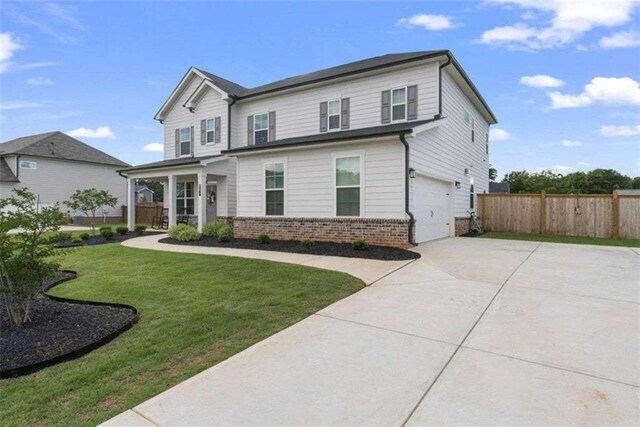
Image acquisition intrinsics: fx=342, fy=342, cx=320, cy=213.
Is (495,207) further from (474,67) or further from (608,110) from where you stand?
(608,110)

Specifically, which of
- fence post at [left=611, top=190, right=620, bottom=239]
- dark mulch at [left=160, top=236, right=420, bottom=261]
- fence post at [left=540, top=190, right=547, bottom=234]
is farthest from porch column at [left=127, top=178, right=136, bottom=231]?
fence post at [left=611, top=190, right=620, bottom=239]

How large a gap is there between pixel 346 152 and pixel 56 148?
29633mm

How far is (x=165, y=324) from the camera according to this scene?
4461 millimetres

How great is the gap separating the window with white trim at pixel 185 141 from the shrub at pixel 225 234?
7.61 meters

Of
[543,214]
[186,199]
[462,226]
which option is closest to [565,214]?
[543,214]

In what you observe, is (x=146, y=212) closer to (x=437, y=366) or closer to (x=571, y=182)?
(x=437, y=366)

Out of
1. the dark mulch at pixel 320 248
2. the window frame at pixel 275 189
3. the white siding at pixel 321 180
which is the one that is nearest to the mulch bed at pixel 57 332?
the dark mulch at pixel 320 248

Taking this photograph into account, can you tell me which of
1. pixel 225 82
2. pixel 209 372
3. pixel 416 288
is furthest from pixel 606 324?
pixel 225 82

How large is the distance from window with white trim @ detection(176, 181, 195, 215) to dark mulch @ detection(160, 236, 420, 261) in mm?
6604

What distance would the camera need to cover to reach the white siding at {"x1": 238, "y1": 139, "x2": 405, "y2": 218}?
1008 centimetres

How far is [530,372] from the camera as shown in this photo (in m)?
3.01

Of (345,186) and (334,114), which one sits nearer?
(345,186)

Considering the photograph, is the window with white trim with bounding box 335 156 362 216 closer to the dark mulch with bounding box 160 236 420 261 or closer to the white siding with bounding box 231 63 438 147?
the dark mulch with bounding box 160 236 420 261

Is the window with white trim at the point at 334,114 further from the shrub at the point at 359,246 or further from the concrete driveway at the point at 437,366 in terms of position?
the concrete driveway at the point at 437,366
